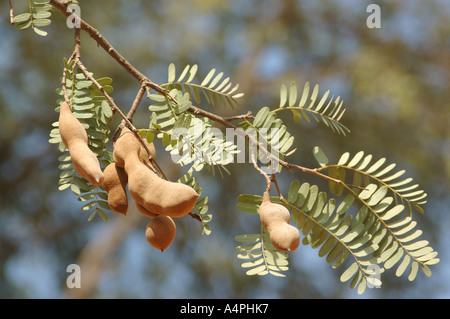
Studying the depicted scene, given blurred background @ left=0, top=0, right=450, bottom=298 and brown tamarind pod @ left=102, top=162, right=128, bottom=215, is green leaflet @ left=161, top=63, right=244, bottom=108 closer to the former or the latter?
brown tamarind pod @ left=102, top=162, right=128, bottom=215

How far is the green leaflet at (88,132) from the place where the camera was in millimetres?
398

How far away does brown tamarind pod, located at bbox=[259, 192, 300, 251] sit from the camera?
325 millimetres

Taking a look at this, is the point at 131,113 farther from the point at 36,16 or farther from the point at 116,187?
the point at 36,16

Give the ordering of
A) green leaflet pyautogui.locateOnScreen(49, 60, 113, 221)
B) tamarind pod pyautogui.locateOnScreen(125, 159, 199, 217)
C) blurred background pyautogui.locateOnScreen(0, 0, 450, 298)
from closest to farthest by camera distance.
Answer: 1. tamarind pod pyautogui.locateOnScreen(125, 159, 199, 217)
2. green leaflet pyautogui.locateOnScreen(49, 60, 113, 221)
3. blurred background pyautogui.locateOnScreen(0, 0, 450, 298)

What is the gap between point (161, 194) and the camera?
290 millimetres

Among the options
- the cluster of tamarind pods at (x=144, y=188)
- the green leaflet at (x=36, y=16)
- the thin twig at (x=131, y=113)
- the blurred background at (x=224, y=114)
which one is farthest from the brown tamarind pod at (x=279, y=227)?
the blurred background at (x=224, y=114)

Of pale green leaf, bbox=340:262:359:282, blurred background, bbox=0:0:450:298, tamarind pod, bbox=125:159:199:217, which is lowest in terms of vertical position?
blurred background, bbox=0:0:450:298

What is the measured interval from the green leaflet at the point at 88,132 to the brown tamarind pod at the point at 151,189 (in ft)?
0.21

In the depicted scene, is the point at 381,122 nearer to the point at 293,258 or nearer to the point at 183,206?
the point at 293,258

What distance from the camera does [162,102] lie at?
401mm

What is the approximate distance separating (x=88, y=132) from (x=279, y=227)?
16 cm

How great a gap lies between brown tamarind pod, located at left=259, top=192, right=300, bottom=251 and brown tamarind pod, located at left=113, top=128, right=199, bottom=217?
0.06 meters

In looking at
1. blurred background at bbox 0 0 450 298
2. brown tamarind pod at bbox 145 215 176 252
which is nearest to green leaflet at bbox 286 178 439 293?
brown tamarind pod at bbox 145 215 176 252

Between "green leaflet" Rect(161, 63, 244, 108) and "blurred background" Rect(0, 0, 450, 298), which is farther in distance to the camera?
"blurred background" Rect(0, 0, 450, 298)
